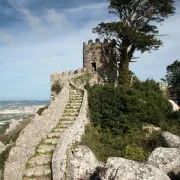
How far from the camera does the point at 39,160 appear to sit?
11773 mm

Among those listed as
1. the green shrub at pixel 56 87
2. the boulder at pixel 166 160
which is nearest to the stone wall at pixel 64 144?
the boulder at pixel 166 160

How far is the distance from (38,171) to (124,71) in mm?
15675

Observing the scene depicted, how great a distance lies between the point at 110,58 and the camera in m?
26.2

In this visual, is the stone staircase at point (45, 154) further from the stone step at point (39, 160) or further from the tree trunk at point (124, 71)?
the tree trunk at point (124, 71)

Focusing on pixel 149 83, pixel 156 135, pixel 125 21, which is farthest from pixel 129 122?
pixel 125 21

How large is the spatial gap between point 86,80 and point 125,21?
640cm

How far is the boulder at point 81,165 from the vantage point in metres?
10.4

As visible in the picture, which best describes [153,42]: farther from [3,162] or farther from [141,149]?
[3,162]

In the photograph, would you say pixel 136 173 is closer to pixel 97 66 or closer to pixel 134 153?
pixel 134 153

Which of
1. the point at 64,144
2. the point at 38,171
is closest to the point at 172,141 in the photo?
the point at 64,144

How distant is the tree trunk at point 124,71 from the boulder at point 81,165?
14275mm

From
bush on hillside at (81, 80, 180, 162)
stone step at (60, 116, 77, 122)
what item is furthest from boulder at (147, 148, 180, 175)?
stone step at (60, 116, 77, 122)

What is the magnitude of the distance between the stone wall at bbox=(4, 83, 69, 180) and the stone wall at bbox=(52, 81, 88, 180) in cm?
119

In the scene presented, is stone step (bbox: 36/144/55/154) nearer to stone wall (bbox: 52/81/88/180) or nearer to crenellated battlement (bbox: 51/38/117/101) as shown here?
stone wall (bbox: 52/81/88/180)
